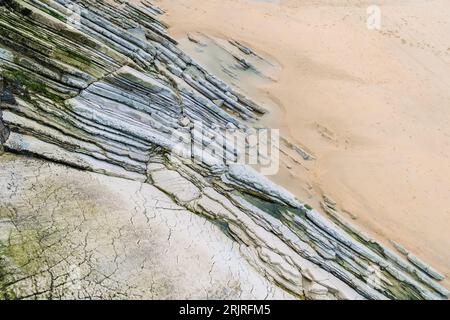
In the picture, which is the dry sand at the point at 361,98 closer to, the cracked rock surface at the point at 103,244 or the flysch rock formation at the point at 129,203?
the flysch rock formation at the point at 129,203

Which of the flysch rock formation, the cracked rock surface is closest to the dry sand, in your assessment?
the flysch rock formation

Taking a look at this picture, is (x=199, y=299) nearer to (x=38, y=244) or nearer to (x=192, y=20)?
(x=38, y=244)

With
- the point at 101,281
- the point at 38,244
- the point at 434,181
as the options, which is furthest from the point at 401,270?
the point at 38,244

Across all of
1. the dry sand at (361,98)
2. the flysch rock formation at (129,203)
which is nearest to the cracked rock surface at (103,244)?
the flysch rock formation at (129,203)

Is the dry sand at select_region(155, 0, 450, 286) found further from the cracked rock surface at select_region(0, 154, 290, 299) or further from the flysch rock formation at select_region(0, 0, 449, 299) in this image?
the cracked rock surface at select_region(0, 154, 290, 299)
